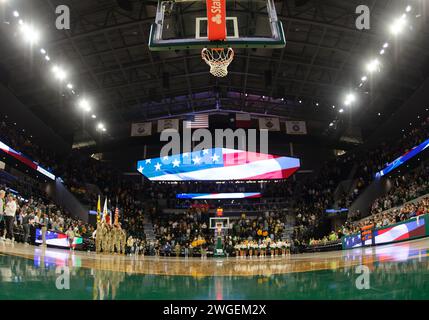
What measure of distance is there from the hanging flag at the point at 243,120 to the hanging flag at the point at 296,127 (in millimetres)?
3362

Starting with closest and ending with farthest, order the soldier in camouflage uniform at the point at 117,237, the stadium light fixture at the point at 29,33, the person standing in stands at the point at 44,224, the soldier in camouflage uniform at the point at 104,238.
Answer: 1. the person standing in stands at the point at 44,224
2. the soldier in camouflage uniform at the point at 104,238
3. the soldier in camouflage uniform at the point at 117,237
4. the stadium light fixture at the point at 29,33

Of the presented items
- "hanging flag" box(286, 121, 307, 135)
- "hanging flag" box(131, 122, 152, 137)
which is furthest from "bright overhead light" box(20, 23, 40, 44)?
"hanging flag" box(286, 121, 307, 135)

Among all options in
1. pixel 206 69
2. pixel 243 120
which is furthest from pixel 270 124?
pixel 206 69

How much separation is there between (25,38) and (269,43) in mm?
A: 14973

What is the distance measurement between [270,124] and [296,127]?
2.22 meters

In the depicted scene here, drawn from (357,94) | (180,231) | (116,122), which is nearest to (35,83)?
(116,122)

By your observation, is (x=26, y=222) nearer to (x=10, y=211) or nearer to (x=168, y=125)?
(x=10, y=211)

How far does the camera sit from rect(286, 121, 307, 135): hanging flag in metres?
31.5

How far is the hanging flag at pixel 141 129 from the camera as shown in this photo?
31.6m

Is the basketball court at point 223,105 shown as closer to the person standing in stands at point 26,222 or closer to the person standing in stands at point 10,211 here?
the person standing in stands at point 26,222

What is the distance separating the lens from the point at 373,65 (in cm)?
2348

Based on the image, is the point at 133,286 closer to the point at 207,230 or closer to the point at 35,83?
the point at 35,83

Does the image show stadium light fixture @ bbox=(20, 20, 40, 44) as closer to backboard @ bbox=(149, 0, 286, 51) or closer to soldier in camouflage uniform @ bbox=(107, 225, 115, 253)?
backboard @ bbox=(149, 0, 286, 51)

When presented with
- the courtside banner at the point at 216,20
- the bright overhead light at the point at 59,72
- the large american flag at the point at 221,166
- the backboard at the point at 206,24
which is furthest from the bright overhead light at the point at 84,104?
the courtside banner at the point at 216,20
